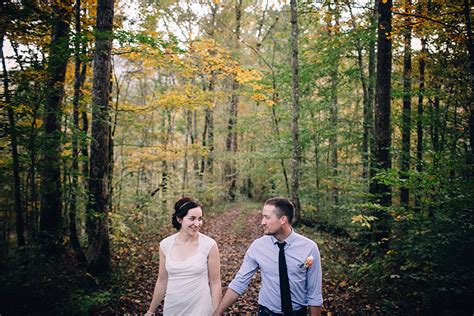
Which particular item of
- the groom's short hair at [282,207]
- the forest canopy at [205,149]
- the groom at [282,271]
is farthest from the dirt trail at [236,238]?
the groom's short hair at [282,207]

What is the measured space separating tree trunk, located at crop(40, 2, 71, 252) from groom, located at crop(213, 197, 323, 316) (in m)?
4.29

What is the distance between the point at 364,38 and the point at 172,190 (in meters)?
11.2

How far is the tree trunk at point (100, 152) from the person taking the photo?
19.7ft

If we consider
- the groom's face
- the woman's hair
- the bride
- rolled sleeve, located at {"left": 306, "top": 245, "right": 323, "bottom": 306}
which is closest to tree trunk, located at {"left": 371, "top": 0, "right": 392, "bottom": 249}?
rolled sleeve, located at {"left": 306, "top": 245, "right": 323, "bottom": 306}

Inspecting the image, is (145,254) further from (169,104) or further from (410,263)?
(410,263)

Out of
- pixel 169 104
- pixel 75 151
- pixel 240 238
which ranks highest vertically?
pixel 169 104

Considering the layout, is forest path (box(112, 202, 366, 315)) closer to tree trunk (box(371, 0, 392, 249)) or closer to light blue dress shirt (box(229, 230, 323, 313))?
light blue dress shirt (box(229, 230, 323, 313))

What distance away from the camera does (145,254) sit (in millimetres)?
8656

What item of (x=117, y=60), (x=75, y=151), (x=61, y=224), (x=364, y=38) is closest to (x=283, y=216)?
(x=75, y=151)

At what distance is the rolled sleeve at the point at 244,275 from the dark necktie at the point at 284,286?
32 centimetres

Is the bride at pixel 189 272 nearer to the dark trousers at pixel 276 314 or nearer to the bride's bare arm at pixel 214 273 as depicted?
the bride's bare arm at pixel 214 273

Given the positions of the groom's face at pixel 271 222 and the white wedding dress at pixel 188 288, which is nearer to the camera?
the groom's face at pixel 271 222

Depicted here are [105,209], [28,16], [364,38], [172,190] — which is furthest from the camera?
[172,190]

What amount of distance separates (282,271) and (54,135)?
189 inches
